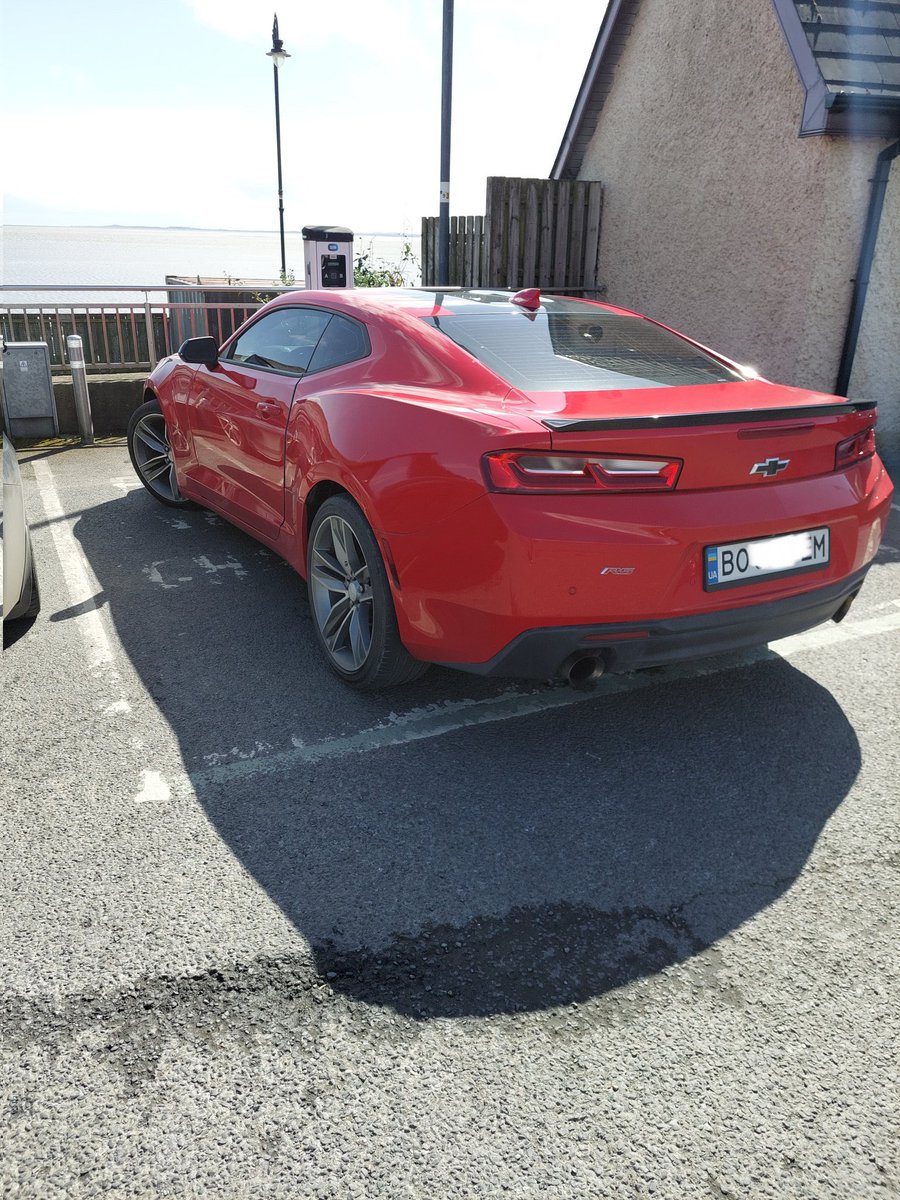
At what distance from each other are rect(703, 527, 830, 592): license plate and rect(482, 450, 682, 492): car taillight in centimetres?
37

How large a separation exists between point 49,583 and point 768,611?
142 inches

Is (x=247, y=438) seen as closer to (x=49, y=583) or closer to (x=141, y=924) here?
(x=49, y=583)

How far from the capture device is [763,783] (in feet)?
10.0

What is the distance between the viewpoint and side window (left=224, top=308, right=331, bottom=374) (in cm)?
421

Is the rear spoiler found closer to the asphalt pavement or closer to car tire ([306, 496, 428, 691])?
car tire ([306, 496, 428, 691])

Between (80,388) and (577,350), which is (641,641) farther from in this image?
(80,388)

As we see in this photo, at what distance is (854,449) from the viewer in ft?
10.7

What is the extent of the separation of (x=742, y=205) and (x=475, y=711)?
754 centimetres

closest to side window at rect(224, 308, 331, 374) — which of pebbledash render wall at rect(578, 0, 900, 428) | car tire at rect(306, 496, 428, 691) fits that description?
car tire at rect(306, 496, 428, 691)

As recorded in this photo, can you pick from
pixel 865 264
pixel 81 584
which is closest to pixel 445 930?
pixel 81 584

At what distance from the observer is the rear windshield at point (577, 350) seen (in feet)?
10.9

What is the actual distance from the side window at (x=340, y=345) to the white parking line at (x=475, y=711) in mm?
1485

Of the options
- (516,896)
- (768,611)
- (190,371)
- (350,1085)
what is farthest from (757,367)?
(350,1085)

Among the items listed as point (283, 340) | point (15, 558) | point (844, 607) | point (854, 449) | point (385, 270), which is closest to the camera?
point (15, 558)
